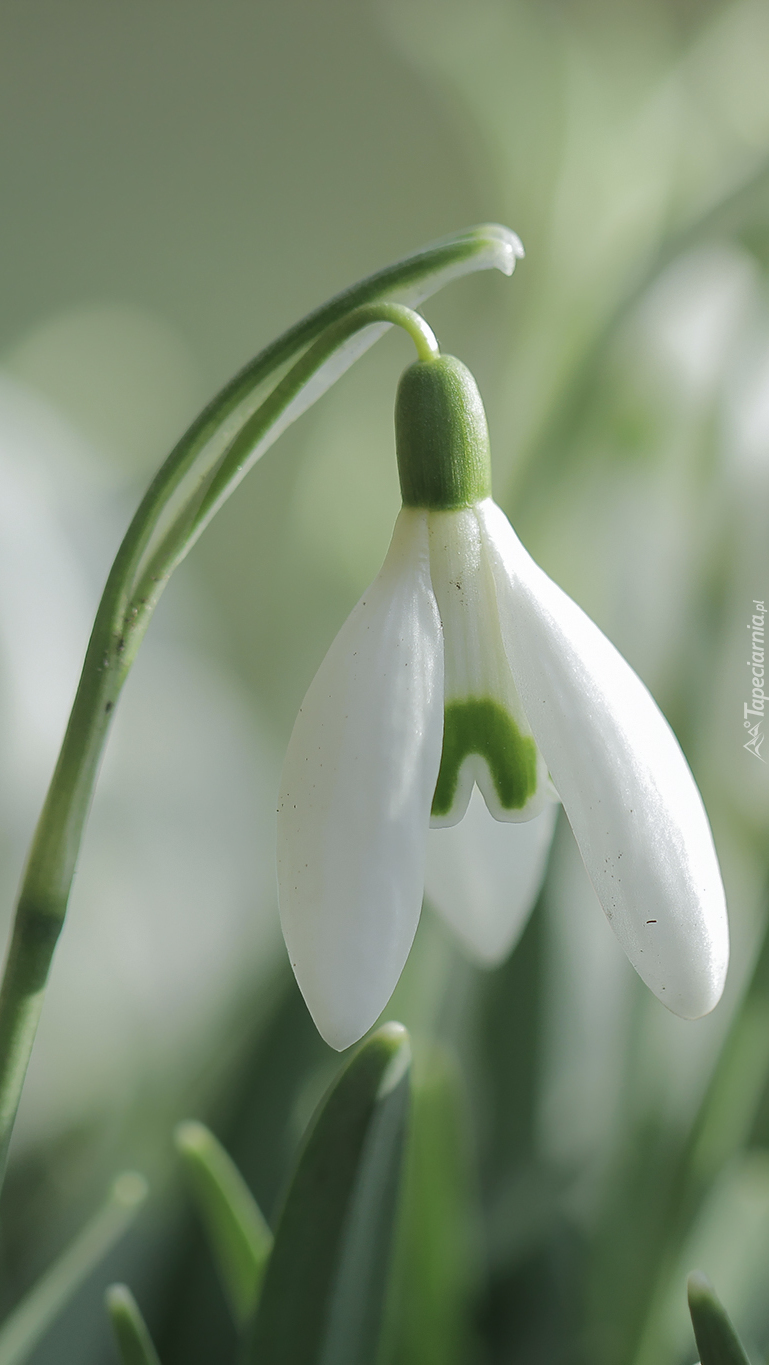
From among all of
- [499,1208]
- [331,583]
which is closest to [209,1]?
[331,583]

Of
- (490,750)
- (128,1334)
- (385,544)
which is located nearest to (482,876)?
(490,750)

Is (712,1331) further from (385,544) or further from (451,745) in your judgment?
(385,544)

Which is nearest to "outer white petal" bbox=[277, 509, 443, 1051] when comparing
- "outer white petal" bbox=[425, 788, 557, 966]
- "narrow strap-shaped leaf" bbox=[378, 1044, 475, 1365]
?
"outer white petal" bbox=[425, 788, 557, 966]

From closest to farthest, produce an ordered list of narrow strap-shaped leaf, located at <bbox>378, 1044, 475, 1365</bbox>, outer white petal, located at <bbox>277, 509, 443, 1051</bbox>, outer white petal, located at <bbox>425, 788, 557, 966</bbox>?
outer white petal, located at <bbox>277, 509, 443, 1051</bbox> < outer white petal, located at <bbox>425, 788, 557, 966</bbox> < narrow strap-shaped leaf, located at <bbox>378, 1044, 475, 1365</bbox>

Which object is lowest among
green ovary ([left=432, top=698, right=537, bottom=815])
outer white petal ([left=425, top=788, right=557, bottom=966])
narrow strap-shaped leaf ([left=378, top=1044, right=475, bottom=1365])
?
narrow strap-shaped leaf ([left=378, top=1044, right=475, bottom=1365])

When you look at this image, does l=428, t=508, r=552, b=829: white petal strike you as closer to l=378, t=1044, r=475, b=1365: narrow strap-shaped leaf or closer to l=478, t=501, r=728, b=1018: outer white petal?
l=478, t=501, r=728, b=1018: outer white petal

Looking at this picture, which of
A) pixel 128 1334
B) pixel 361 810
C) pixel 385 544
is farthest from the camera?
pixel 385 544

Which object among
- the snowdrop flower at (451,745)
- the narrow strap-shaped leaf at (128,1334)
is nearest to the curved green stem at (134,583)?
the snowdrop flower at (451,745)
